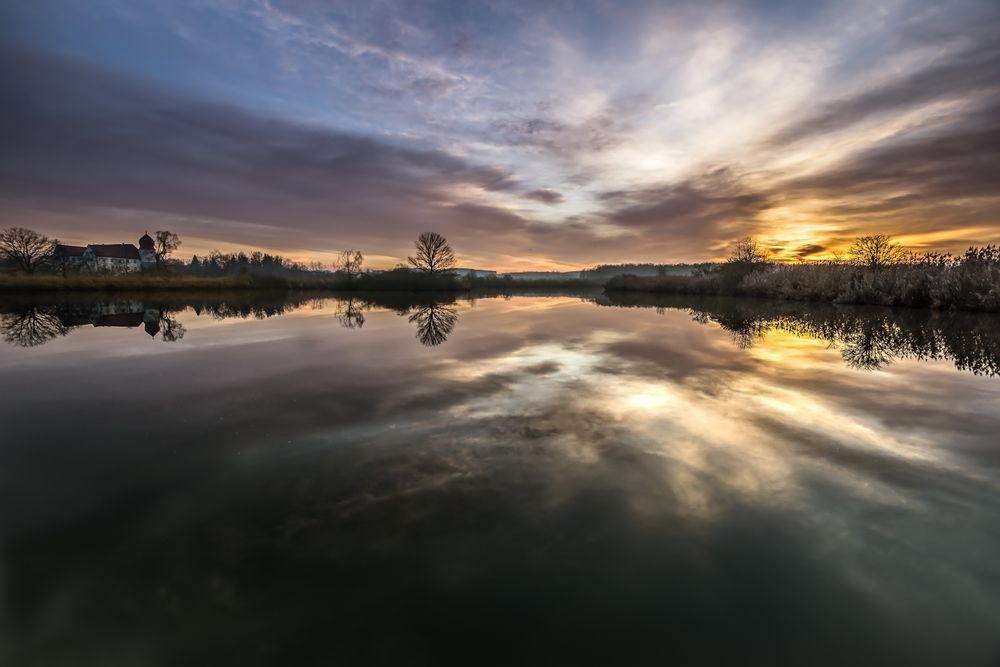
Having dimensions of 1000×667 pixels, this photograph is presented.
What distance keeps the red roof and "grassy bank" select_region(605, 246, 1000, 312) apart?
11693 centimetres

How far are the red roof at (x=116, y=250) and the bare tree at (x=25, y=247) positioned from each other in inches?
1176

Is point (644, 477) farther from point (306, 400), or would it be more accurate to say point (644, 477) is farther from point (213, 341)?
point (213, 341)

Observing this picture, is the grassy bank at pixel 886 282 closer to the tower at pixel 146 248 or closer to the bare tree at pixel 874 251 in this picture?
the bare tree at pixel 874 251

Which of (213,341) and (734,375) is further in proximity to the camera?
(213,341)

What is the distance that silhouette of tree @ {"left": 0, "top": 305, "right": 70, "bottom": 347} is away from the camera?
12320mm

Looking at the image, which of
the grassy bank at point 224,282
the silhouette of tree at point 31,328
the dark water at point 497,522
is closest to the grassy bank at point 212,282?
the grassy bank at point 224,282

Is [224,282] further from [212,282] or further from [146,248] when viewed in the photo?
[146,248]

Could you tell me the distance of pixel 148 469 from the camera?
14.0ft

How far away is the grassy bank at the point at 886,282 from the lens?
20.7 meters

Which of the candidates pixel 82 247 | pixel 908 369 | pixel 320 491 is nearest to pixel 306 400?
pixel 320 491

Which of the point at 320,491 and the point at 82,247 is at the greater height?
the point at 82,247

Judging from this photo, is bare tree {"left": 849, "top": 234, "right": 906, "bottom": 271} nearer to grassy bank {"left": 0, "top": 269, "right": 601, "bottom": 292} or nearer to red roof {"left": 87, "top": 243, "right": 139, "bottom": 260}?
grassy bank {"left": 0, "top": 269, "right": 601, "bottom": 292}

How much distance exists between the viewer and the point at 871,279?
26875 mm

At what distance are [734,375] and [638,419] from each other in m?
3.98
